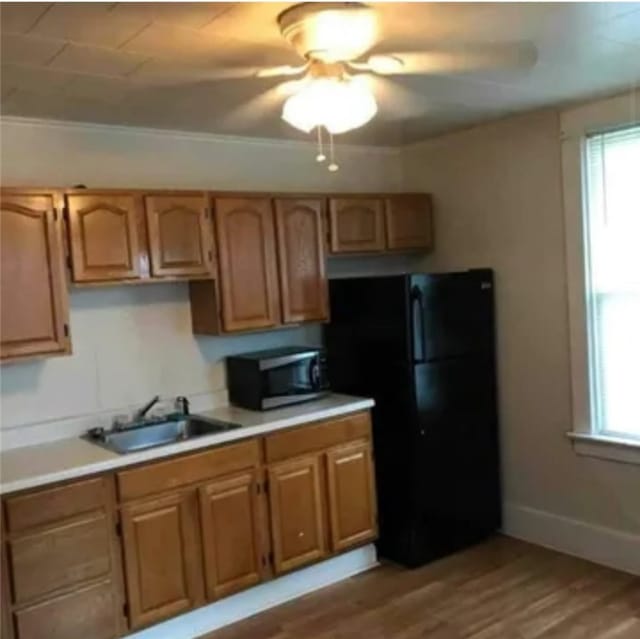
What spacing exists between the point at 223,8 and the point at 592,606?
9.58ft

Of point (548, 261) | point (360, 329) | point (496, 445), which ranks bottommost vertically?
point (496, 445)

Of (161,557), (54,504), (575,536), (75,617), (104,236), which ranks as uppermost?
(104,236)

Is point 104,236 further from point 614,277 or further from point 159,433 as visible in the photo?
point 614,277

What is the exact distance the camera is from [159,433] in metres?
3.49

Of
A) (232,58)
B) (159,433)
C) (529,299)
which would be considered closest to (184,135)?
(232,58)

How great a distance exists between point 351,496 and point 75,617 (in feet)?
4.73

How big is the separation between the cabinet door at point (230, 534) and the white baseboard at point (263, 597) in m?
0.11

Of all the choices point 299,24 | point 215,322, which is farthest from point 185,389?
point 299,24

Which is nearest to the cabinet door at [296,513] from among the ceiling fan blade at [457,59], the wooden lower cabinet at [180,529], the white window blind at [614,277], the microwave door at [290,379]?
the wooden lower cabinet at [180,529]

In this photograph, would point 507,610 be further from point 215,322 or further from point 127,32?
point 127,32

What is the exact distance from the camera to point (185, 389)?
3.69 metres

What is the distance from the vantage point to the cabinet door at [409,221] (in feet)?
13.6

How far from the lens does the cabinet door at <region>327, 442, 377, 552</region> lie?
11.8 feet

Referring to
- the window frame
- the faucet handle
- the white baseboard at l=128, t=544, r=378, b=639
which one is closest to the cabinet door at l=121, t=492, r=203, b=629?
the white baseboard at l=128, t=544, r=378, b=639
